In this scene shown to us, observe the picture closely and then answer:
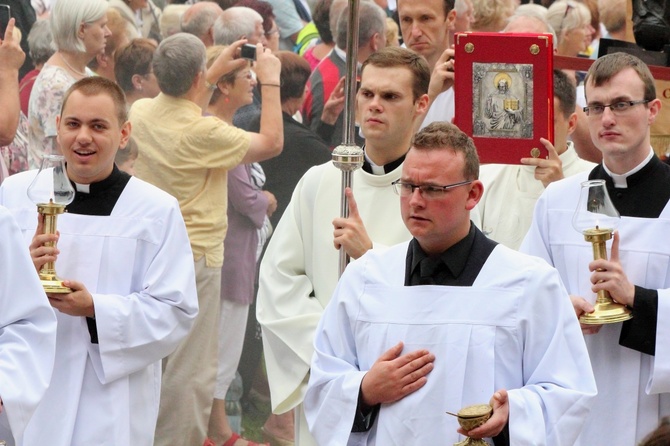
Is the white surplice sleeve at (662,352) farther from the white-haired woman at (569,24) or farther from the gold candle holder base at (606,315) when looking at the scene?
the white-haired woman at (569,24)

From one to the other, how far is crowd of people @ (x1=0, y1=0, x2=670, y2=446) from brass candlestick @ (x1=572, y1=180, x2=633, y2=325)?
0.07 m

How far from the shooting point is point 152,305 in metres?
6.25

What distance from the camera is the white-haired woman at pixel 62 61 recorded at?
26.6 feet

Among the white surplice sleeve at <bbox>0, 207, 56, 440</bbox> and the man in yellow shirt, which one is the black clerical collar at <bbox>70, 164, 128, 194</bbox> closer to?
the white surplice sleeve at <bbox>0, 207, 56, 440</bbox>

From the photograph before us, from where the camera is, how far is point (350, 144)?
5.84 m

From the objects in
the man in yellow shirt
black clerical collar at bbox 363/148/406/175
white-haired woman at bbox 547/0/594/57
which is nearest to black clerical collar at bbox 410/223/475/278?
black clerical collar at bbox 363/148/406/175

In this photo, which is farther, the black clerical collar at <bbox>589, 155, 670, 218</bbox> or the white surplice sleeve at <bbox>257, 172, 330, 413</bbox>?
the white surplice sleeve at <bbox>257, 172, 330, 413</bbox>

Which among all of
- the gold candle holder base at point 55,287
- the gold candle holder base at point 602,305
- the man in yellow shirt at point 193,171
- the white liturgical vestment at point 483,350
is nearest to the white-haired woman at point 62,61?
the man in yellow shirt at point 193,171

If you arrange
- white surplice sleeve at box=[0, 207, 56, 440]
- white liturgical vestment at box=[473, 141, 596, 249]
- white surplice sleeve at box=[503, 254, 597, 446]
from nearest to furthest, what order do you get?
white surplice sleeve at box=[503, 254, 597, 446] → white surplice sleeve at box=[0, 207, 56, 440] → white liturgical vestment at box=[473, 141, 596, 249]

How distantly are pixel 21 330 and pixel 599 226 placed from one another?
221cm

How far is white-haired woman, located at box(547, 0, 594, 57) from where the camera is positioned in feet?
32.7

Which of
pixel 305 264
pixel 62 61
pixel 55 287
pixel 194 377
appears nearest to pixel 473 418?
pixel 55 287

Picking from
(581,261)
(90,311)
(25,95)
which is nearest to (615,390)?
(581,261)

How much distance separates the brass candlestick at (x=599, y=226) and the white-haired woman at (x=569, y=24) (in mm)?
4379
